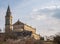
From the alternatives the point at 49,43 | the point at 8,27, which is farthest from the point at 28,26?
the point at 49,43

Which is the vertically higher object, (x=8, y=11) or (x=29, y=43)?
(x=8, y=11)

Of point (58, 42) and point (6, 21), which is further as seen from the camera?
point (6, 21)

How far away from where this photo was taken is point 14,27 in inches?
3499

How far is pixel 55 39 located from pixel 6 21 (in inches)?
2241

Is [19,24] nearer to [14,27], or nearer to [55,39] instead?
[14,27]

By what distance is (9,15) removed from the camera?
8950cm

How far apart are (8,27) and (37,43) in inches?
2122

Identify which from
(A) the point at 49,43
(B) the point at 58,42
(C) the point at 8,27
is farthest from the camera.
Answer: (C) the point at 8,27

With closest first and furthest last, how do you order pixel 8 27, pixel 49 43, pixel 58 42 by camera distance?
pixel 58 42, pixel 49 43, pixel 8 27

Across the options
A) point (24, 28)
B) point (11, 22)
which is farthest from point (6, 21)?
Answer: point (24, 28)

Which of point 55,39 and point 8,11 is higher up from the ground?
point 8,11

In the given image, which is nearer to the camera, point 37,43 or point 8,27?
point 37,43

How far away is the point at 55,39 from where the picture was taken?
34.1 m

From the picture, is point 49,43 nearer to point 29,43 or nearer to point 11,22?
point 29,43
